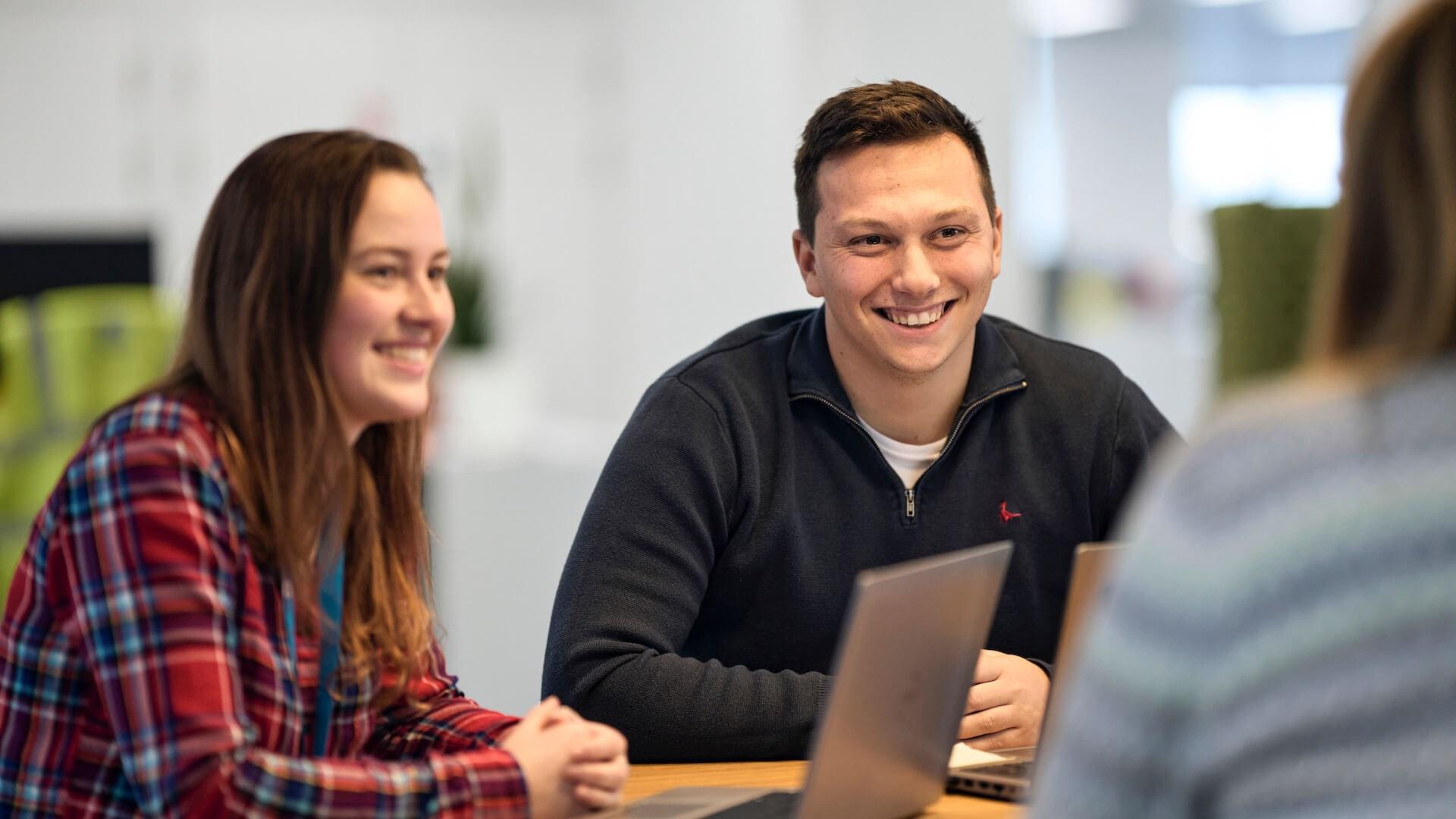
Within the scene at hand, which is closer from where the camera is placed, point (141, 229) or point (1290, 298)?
point (1290, 298)

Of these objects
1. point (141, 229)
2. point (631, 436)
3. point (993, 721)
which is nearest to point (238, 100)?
point (141, 229)

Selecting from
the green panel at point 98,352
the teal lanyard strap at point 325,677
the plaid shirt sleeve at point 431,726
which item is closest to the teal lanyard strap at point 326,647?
the teal lanyard strap at point 325,677

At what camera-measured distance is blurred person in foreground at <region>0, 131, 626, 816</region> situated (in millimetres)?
A: 1043

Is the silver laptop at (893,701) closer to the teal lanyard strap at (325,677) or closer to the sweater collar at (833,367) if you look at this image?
the teal lanyard strap at (325,677)

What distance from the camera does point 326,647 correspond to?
3.97 feet

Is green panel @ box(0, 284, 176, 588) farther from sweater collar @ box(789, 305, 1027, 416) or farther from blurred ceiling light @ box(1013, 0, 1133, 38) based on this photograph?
blurred ceiling light @ box(1013, 0, 1133, 38)

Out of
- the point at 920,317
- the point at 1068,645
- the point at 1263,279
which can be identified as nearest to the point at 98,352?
the point at 920,317

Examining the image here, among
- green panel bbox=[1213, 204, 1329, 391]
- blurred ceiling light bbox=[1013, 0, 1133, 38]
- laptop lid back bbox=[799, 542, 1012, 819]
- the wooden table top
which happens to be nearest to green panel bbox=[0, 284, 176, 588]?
the wooden table top

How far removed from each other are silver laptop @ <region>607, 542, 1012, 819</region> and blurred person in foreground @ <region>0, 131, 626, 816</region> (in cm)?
15

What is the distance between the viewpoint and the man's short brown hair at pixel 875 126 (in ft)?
5.60

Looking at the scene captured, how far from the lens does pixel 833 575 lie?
5.52 ft

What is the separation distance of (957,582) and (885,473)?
594 mm

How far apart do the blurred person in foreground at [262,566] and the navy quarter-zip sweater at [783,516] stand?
233 millimetres

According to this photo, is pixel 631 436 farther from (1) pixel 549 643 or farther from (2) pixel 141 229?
(2) pixel 141 229
